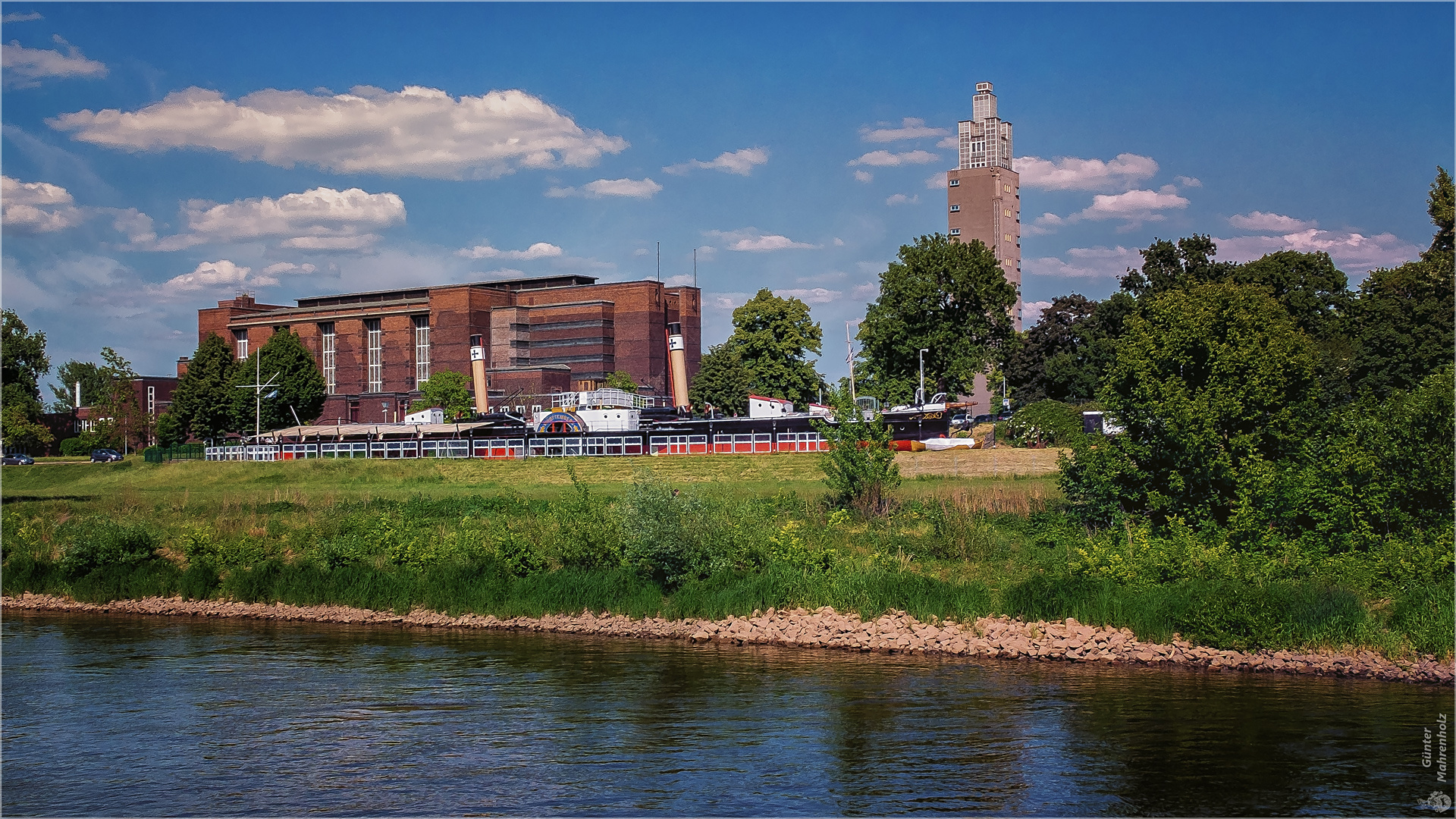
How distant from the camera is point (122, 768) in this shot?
20703mm

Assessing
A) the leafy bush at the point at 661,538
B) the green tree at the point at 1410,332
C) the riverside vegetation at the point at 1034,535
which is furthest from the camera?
the green tree at the point at 1410,332

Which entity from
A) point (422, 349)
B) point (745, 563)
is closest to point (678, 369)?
point (422, 349)

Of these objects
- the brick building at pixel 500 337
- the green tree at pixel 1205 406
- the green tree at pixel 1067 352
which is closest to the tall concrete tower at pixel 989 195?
the brick building at pixel 500 337

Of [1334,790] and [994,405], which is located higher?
[994,405]

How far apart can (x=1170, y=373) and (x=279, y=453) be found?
246 ft

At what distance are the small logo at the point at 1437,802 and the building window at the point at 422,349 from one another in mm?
154736

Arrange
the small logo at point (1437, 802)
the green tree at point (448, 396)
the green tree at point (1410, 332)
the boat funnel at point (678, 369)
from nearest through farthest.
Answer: the small logo at point (1437, 802), the green tree at point (1410, 332), the boat funnel at point (678, 369), the green tree at point (448, 396)

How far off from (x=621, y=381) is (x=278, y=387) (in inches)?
1515

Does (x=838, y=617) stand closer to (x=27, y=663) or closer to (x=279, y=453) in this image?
(x=27, y=663)

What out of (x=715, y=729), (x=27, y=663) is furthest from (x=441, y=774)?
(x=27, y=663)

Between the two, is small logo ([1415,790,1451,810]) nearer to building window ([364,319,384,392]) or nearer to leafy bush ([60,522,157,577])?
leafy bush ([60,522,157,577])

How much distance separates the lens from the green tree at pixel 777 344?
109875 mm

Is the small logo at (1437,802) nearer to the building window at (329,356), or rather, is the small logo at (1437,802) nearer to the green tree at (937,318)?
the green tree at (937,318)

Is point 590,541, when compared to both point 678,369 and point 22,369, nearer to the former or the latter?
point 678,369
